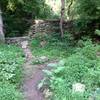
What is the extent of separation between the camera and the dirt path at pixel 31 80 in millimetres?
6869

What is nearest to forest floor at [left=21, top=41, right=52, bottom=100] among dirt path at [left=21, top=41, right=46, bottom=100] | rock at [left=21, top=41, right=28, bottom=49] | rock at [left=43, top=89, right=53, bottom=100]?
dirt path at [left=21, top=41, right=46, bottom=100]

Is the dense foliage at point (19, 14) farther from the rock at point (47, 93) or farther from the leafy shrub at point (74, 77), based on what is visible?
the rock at point (47, 93)

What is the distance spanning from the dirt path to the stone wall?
3647 millimetres

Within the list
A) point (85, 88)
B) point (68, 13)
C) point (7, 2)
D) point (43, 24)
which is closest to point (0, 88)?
point (85, 88)

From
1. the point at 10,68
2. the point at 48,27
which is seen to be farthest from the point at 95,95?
the point at 48,27

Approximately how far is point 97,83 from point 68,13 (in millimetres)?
10616

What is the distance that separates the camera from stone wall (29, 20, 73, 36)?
13.6 metres

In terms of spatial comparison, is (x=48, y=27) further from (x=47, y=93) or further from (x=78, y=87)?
(x=78, y=87)

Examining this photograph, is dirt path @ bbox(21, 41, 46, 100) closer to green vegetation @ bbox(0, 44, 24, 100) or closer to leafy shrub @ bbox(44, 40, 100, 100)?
green vegetation @ bbox(0, 44, 24, 100)

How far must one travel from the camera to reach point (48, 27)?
1394 cm

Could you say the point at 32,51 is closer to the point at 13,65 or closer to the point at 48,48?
the point at 48,48

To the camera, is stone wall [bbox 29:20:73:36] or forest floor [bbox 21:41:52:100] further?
stone wall [bbox 29:20:73:36]

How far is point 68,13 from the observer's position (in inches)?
656

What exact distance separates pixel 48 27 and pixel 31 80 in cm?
649
